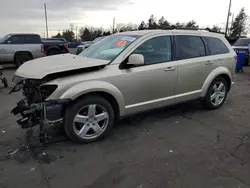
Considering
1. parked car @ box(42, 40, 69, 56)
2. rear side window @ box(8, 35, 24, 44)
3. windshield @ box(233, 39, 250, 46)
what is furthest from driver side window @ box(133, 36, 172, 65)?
parked car @ box(42, 40, 69, 56)

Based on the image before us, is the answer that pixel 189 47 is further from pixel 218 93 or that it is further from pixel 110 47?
pixel 110 47

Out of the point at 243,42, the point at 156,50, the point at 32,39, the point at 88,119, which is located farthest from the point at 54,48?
the point at 88,119

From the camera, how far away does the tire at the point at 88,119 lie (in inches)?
137

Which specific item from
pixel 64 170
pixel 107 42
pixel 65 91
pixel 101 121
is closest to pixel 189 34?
pixel 107 42

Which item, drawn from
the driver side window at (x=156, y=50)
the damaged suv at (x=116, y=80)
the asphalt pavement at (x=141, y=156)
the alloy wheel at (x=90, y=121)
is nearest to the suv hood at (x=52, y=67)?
the damaged suv at (x=116, y=80)

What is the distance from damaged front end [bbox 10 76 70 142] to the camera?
334 cm

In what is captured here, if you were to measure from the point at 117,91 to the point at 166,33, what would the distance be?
159cm

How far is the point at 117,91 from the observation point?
3.76 m

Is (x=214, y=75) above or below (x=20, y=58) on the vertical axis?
above

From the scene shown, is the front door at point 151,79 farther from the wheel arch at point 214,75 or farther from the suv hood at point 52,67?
the wheel arch at point 214,75

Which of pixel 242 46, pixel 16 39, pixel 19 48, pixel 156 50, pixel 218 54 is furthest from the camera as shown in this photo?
pixel 242 46

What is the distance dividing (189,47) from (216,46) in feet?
2.92

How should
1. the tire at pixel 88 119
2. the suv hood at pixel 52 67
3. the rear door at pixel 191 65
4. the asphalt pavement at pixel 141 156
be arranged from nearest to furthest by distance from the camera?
the asphalt pavement at pixel 141 156
the suv hood at pixel 52 67
the tire at pixel 88 119
the rear door at pixel 191 65

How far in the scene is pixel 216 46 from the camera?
17.1 feet
